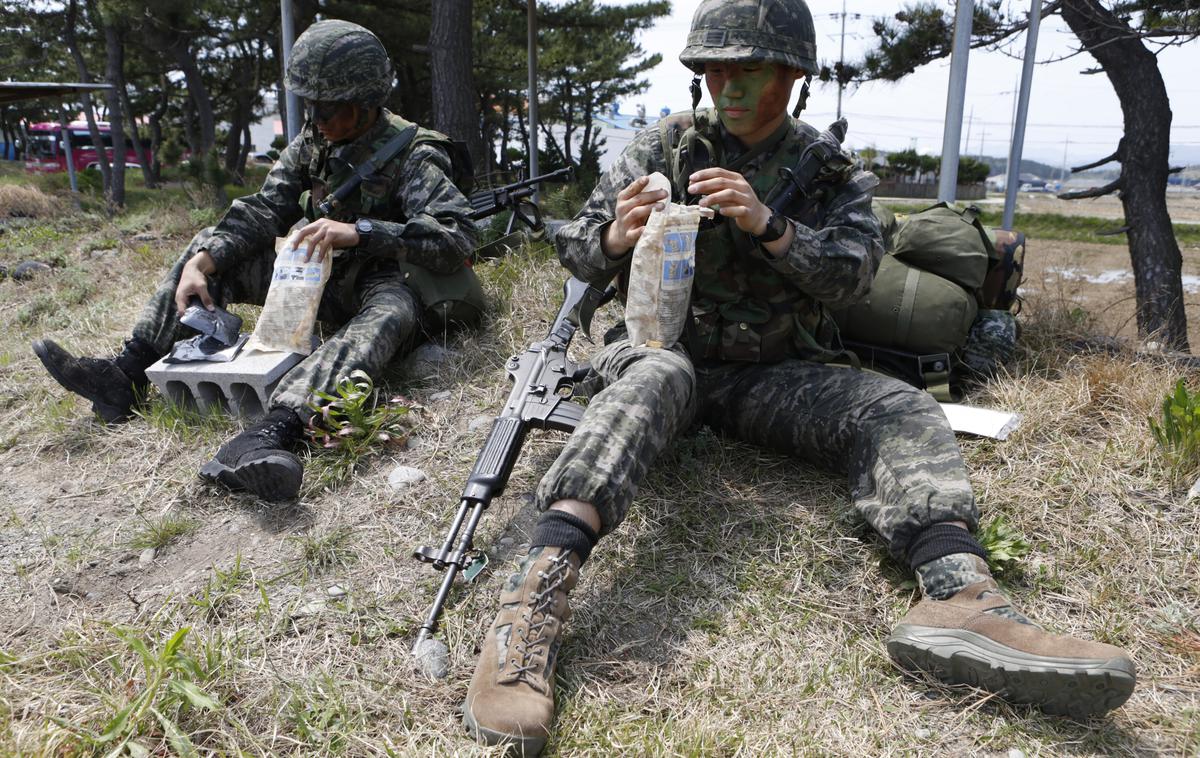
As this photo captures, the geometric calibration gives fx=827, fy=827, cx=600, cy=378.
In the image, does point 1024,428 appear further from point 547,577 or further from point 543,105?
point 543,105

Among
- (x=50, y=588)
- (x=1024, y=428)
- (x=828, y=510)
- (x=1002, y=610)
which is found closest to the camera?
(x=1002, y=610)

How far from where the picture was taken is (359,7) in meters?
12.3

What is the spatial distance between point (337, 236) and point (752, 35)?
1803 mm

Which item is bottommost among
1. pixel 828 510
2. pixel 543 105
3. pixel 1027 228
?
pixel 1027 228

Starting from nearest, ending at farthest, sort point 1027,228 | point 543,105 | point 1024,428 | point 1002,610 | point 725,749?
point 725,749 → point 1002,610 → point 1024,428 → point 543,105 → point 1027,228

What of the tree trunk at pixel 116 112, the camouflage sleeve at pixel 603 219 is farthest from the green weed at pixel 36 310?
the tree trunk at pixel 116 112

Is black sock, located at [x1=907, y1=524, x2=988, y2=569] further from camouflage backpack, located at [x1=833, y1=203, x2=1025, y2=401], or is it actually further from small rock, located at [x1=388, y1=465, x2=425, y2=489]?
small rock, located at [x1=388, y1=465, x2=425, y2=489]

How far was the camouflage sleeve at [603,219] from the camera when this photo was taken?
2.76 meters

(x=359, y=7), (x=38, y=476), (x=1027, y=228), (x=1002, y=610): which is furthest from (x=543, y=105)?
(x=1002, y=610)

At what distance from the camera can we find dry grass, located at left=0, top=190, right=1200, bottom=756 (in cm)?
192

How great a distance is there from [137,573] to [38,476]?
1.02 meters

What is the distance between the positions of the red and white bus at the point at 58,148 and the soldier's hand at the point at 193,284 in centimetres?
3152

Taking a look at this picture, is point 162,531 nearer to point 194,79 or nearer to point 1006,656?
point 1006,656

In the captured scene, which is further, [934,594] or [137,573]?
[137,573]
